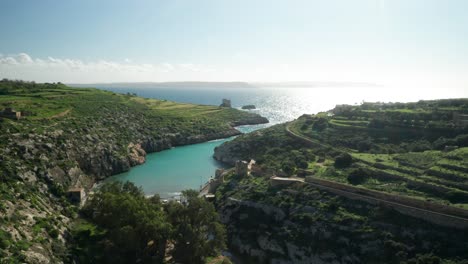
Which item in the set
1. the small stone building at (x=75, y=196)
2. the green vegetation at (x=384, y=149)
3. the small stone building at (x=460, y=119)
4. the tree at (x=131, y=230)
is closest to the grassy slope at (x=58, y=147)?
the small stone building at (x=75, y=196)

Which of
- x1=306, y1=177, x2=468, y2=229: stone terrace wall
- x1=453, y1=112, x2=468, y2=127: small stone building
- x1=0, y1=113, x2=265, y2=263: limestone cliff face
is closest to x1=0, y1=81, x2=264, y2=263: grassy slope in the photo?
x1=0, y1=113, x2=265, y2=263: limestone cliff face

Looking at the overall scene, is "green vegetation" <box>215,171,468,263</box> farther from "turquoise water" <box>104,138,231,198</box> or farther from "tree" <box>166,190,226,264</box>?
"turquoise water" <box>104,138,231,198</box>

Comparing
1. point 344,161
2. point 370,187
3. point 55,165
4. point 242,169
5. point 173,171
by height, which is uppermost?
point 344,161

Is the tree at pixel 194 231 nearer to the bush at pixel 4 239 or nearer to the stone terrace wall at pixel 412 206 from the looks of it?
the bush at pixel 4 239

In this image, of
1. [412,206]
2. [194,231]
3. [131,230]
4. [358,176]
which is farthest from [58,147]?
[412,206]

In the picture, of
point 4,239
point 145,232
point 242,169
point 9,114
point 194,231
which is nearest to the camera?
point 4,239

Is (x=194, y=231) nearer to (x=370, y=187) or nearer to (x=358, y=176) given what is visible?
(x=370, y=187)

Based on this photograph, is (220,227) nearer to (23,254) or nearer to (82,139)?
(23,254)

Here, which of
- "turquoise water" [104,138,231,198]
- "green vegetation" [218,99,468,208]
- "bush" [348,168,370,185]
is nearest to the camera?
"green vegetation" [218,99,468,208]
